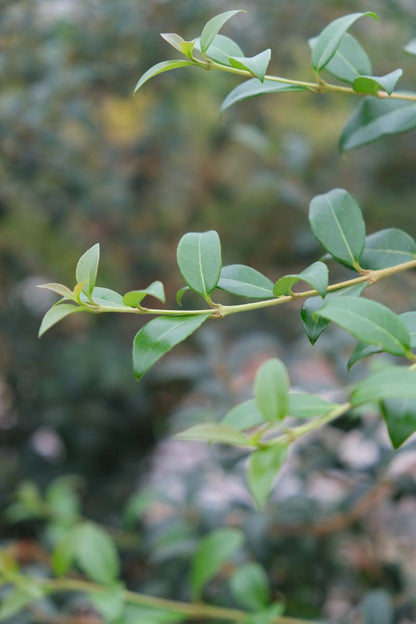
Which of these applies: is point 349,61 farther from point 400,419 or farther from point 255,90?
point 400,419

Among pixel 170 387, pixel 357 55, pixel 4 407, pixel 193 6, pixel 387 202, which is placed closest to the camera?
pixel 357 55

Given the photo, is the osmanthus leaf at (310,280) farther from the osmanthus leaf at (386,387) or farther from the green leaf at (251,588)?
the green leaf at (251,588)

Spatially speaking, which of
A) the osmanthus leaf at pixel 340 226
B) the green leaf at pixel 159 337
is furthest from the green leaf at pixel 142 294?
the osmanthus leaf at pixel 340 226

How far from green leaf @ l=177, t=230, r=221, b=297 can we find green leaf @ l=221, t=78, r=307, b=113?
0.29ft

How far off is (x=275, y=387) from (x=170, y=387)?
1709mm

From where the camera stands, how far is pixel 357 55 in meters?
0.48

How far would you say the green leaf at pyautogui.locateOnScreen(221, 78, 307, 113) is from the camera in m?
0.42

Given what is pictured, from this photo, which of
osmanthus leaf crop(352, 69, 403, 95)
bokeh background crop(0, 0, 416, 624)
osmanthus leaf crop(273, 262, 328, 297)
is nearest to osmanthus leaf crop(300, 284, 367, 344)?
osmanthus leaf crop(273, 262, 328, 297)

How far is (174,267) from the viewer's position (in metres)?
2.19

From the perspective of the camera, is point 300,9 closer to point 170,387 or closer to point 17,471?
point 170,387

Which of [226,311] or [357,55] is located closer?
[226,311]

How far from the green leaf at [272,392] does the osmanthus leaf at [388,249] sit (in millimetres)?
158

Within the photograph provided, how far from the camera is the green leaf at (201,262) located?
381mm

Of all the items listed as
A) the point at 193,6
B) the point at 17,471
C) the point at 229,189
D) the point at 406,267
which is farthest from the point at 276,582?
the point at 229,189
